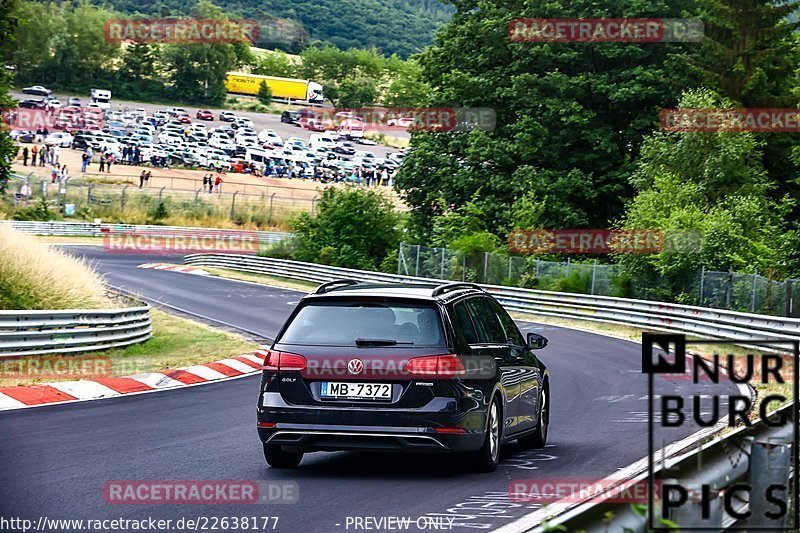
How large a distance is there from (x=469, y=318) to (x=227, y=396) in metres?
6.58

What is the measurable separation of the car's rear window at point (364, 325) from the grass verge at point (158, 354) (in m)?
7.43

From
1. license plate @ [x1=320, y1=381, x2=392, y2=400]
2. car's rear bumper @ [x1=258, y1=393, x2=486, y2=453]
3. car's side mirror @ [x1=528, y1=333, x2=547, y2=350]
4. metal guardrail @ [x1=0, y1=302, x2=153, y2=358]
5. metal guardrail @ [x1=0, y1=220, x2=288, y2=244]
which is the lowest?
metal guardrail @ [x1=0, y1=220, x2=288, y2=244]

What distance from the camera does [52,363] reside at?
61.7 feet

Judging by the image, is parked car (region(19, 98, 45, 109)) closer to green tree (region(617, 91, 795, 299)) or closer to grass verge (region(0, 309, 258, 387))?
green tree (region(617, 91, 795, 299))

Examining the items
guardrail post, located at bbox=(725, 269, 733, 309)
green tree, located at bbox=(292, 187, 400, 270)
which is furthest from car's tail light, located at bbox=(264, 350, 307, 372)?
green tree, located at bbox=(292, 187, 400, 270)

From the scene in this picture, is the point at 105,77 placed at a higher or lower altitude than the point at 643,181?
higher

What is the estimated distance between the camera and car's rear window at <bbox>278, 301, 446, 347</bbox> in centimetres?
1020

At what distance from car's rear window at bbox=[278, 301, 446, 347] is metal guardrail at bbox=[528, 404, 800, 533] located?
410 cm

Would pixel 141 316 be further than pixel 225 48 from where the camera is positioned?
No

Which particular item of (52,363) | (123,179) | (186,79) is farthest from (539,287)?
(186,79)

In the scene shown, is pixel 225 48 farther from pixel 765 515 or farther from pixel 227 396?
pixel 765 515

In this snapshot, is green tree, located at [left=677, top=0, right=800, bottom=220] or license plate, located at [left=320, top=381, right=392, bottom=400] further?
green tree, located at [left=677, top=0, right=800, bottom=220]

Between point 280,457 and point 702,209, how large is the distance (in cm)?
3182

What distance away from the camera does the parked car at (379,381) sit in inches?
391
